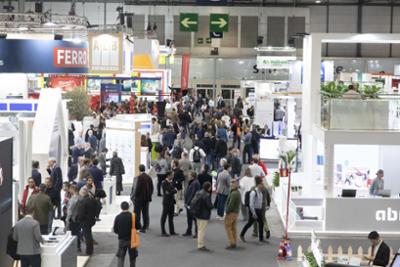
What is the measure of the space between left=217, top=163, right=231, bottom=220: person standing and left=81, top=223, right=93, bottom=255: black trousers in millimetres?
3672

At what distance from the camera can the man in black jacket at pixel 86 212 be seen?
40.2ft

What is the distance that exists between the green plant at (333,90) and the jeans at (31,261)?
25.9 ft

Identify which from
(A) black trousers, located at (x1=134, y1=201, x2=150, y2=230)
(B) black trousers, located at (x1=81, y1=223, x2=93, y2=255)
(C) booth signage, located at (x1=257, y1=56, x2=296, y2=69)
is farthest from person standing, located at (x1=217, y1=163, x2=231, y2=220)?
(C) booth signage, located at (x1=257, y1=56, x2=296, y2=69)

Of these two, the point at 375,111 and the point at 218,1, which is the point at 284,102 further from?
the point at 375,111

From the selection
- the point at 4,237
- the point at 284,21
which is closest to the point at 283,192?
the point at 4,237

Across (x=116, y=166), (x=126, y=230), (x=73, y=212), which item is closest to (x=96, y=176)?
(x=116, y=166)

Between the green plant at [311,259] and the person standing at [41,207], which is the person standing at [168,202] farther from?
the green plant at [311,259]

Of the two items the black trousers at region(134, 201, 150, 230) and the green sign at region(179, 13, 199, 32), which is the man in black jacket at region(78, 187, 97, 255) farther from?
the green sign at region(179, 13, 199, 32)

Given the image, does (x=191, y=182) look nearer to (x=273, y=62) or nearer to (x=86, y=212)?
(x=86, y=212)

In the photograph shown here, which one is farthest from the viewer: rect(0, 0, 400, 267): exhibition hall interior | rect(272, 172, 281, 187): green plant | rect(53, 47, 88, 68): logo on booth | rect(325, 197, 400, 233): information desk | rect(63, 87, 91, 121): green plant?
rect(63, 87, 91, 121): green plant

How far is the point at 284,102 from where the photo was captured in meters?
33.8

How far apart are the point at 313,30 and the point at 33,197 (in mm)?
38451

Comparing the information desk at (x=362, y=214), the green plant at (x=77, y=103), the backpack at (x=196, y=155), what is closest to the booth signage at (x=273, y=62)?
the green plant at (x=77, y=103)

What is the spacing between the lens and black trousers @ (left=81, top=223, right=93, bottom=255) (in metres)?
12.6
